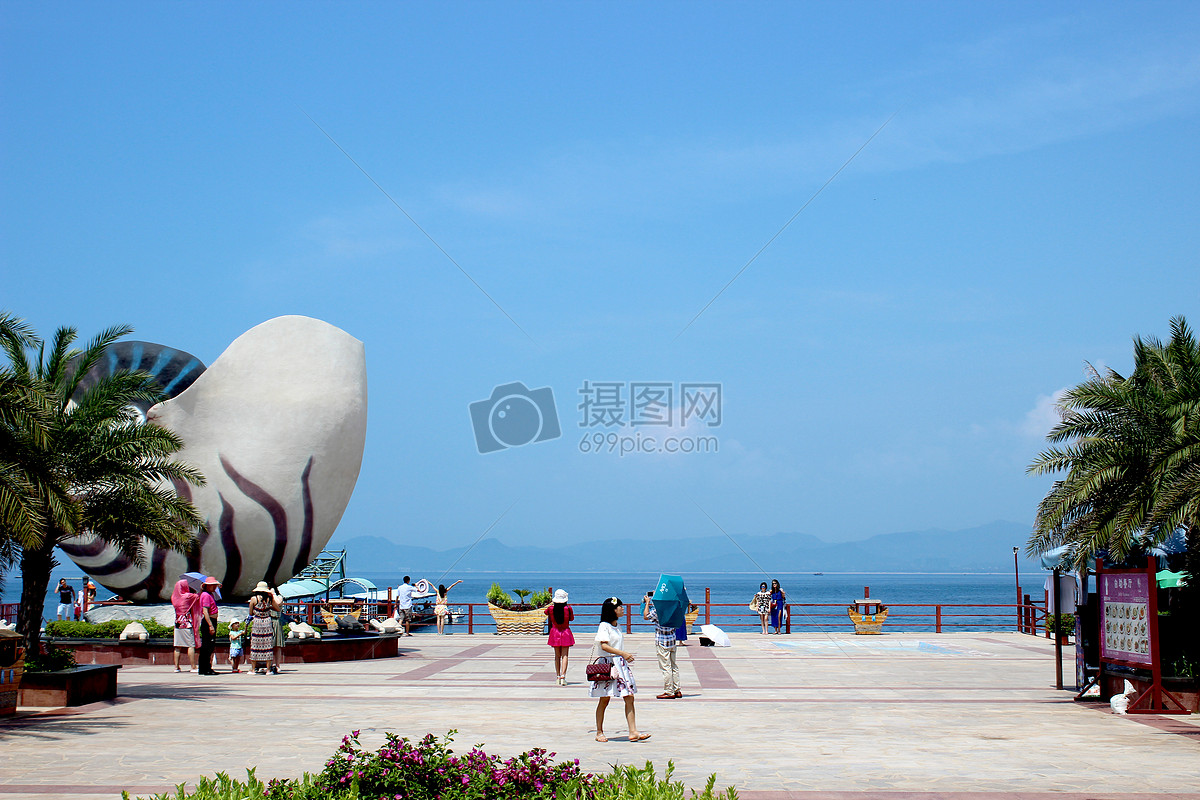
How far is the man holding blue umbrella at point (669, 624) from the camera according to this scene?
13992 mm

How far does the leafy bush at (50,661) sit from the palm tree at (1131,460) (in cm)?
1272

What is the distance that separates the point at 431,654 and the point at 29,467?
1148cm

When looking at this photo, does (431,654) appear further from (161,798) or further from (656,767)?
(161,798)

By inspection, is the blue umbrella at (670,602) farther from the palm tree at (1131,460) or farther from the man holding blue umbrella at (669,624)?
the palm tree at (1131,460)

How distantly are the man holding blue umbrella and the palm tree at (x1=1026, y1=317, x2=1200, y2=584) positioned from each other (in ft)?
16.3

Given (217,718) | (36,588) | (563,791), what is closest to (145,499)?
(36,588)

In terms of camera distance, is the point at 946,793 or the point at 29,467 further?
the point at 29,467

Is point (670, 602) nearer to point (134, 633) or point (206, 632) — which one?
point (206, 632)

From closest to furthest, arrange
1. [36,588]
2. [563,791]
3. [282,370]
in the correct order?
[563,791], [36,588], [282,370]

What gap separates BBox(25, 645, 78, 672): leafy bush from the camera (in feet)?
42.3

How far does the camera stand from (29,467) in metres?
11.9

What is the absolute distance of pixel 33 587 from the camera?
1393 cm

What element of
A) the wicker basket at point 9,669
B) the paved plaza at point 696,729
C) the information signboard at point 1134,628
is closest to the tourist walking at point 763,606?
the paved plaza at point 696,729

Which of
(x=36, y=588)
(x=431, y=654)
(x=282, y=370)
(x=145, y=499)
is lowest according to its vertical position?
(x=431, y=654)
